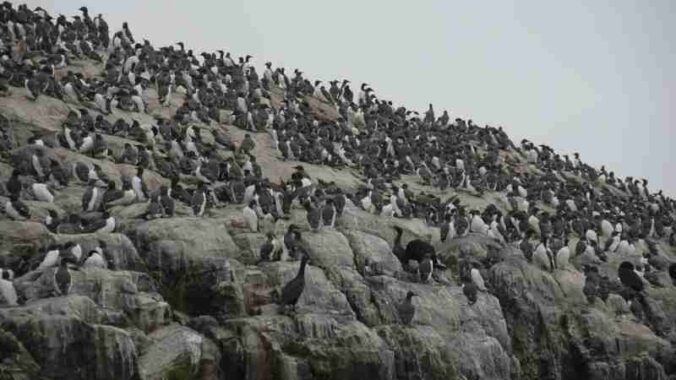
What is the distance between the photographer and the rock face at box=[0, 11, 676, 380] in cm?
1914

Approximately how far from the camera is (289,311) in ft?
Result: 73.3

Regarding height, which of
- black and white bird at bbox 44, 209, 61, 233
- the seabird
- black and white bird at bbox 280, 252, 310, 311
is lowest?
black and white bird at bbox 280, 252, 310, 311

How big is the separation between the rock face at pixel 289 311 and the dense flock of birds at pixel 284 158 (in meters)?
0.49

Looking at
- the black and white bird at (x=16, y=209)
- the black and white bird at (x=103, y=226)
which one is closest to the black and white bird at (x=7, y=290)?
the black and white bird at (x=103, y=226)

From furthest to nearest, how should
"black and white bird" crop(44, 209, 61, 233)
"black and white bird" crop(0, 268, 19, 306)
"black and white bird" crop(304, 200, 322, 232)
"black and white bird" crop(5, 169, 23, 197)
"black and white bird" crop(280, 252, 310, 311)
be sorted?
"black and white bird" crop(304, 200, 322, 232) < "black and white bird" crop(5, 169, 23, 197) < "black and white bird" crop(44, 209, 61, 233) < "black and white bird" crop(280, 252, 310, 311) < "black and white bird" crop(0, 268, 19, 306)

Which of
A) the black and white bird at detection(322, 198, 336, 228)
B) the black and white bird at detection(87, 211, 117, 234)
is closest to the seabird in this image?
the black and white bird at detection(87, 211, 117, 234)

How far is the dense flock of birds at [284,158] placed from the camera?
26.4 m

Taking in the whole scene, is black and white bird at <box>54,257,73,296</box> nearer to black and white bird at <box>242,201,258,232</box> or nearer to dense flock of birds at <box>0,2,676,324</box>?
dense flock of birds at <box>0,2,676,324</box>

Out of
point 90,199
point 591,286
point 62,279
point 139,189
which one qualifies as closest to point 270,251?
point 90,199

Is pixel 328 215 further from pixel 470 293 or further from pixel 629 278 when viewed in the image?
pixel 629 278

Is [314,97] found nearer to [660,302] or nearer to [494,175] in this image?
[494,175]

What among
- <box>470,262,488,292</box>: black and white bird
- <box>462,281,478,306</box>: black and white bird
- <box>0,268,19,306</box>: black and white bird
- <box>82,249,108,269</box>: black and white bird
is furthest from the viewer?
<box>470,262,488,292</box>: black and white bird

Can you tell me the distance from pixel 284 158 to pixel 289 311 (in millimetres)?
15358

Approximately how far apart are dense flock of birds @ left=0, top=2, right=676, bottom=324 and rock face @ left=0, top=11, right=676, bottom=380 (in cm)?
49
